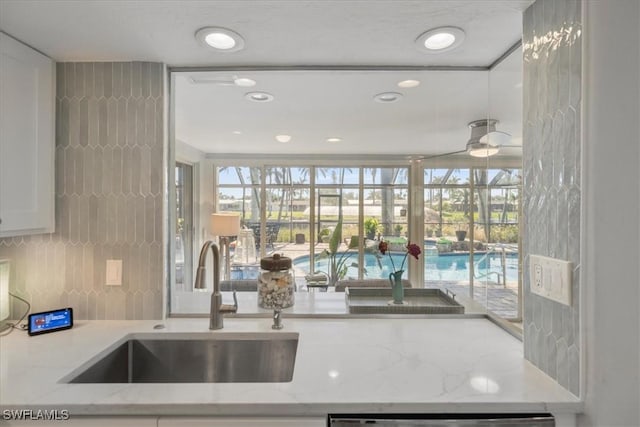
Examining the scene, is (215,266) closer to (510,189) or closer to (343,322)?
(343,322)

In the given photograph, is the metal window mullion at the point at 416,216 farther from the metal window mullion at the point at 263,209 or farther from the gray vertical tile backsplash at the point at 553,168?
the metal window mullion at the point at 263,209

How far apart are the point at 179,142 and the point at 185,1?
0.90m

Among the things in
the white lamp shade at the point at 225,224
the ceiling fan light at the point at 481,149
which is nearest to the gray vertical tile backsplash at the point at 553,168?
the ceiling fan light at the point at 481,149

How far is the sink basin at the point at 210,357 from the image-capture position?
4.40 feet

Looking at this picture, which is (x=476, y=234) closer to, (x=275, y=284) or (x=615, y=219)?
(x=615, y=219)

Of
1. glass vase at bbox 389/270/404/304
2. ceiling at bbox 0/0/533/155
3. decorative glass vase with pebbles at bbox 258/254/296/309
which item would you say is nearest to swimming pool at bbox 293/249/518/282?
glass vase at bbox 389/270/404/304

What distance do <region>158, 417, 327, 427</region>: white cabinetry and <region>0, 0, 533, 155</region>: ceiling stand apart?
4.05 ft

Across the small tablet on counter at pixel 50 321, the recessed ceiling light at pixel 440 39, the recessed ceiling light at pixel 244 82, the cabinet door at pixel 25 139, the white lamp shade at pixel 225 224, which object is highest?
the recessed ceiling light at pixel 440 39

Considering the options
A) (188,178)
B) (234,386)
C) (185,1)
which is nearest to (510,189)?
(234,386)

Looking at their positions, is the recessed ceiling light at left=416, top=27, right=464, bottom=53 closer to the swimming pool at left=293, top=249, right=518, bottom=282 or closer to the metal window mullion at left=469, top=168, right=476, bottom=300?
the metal window mullion at left=469, top=168, right=476, bottom=300

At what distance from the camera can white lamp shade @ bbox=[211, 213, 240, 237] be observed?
7.32 ft

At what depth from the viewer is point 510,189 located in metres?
1.39

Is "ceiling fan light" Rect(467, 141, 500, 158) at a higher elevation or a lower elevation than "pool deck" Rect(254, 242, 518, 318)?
higher

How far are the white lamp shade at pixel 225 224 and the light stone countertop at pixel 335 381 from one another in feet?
3.01
